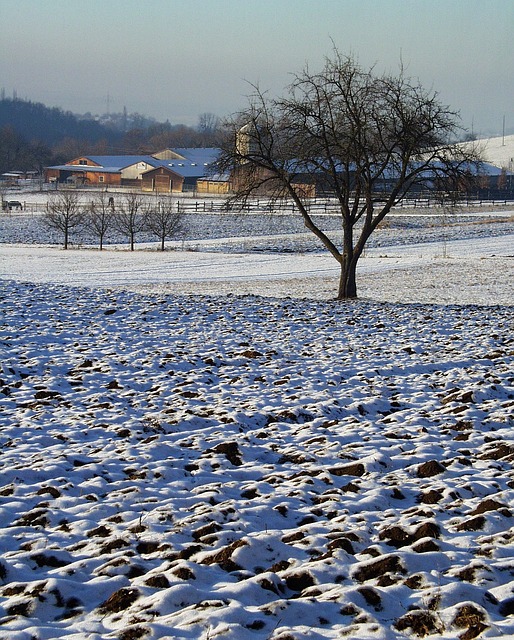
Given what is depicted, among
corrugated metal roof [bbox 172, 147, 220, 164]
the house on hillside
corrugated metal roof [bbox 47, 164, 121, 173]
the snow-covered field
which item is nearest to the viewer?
the snow-covered field

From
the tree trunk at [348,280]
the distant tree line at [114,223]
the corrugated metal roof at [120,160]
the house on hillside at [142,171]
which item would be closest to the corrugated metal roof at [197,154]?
the house on hillside at [142,171]

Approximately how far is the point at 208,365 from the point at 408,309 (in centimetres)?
807

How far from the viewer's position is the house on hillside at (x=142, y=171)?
103 m

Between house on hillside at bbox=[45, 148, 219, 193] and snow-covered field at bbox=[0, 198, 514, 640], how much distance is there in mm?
89660

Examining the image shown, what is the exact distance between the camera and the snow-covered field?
4039 mm

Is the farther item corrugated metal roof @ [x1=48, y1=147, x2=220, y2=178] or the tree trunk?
corrugated metal roof @ [x1=48, y1=147, x2=220, y2=178]

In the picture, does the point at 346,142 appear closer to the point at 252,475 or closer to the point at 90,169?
the point at 252,475

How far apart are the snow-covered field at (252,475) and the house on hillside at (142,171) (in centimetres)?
8966

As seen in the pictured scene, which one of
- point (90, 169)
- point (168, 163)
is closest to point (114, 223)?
point (168, 163)

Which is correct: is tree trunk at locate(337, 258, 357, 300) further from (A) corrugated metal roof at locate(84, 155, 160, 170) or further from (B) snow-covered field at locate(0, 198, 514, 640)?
(A) corrugated metal roof at locate(84, 155, 160, 170)

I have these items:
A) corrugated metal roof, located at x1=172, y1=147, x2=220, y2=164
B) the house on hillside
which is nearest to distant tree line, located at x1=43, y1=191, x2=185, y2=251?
the house on hillside

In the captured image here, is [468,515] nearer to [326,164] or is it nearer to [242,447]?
[242,447]

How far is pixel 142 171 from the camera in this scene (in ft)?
352

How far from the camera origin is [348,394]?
365 inches
